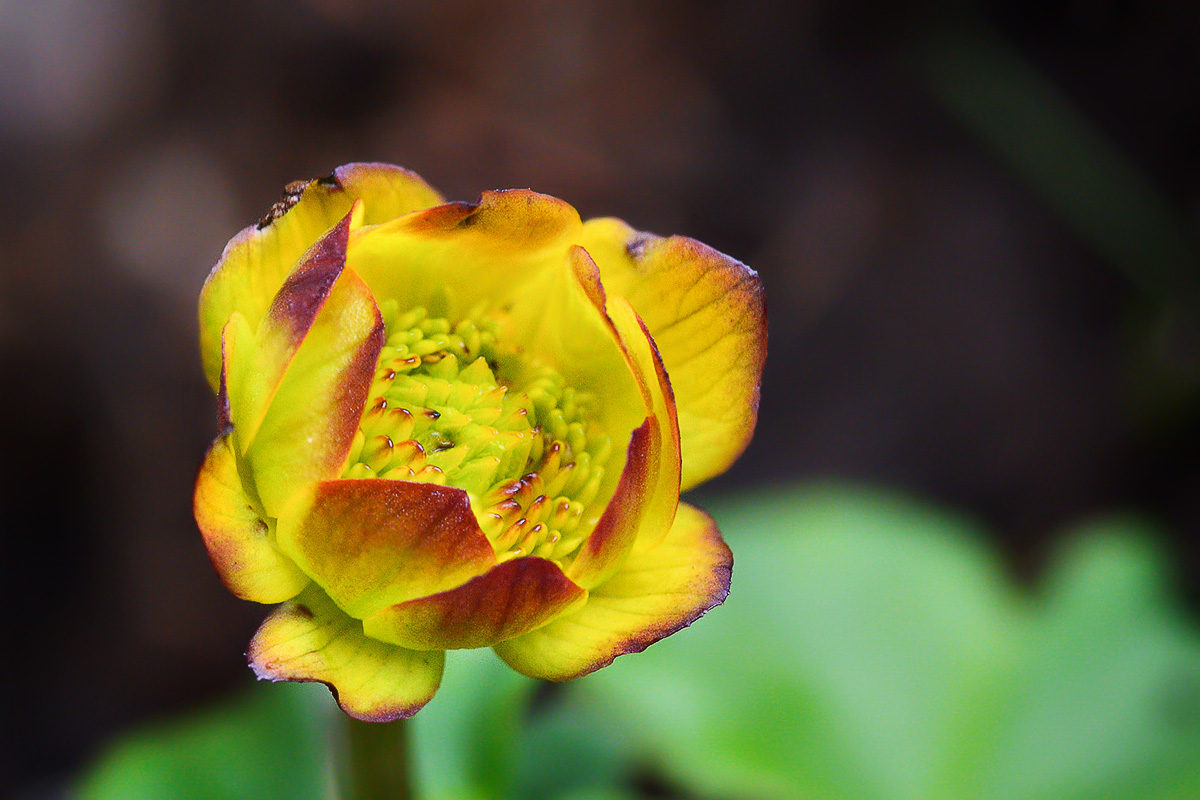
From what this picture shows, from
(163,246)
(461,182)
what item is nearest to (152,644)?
(163,246)

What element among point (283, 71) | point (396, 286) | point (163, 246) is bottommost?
point (163, 246)

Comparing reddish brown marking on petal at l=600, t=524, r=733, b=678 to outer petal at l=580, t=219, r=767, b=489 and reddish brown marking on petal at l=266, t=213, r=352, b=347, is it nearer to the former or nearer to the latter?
outer petal at l=580, t=219, r=767, b=489

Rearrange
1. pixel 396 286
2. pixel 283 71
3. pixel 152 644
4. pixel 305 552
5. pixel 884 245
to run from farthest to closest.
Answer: pixel 884 245 < pixel 283 71 < pixel 152 644 < pixel 396 286 < pixel 305 552

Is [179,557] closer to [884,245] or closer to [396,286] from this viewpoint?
[396,286]

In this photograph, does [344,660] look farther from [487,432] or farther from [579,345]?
[579,345]

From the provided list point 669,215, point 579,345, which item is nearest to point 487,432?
point 579,345

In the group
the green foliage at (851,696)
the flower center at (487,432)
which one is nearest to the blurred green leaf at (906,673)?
the green foliage at (851,696)

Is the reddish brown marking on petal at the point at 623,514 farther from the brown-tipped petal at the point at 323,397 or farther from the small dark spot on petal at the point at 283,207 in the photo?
the small dark spot on petal at the point at 283,207
